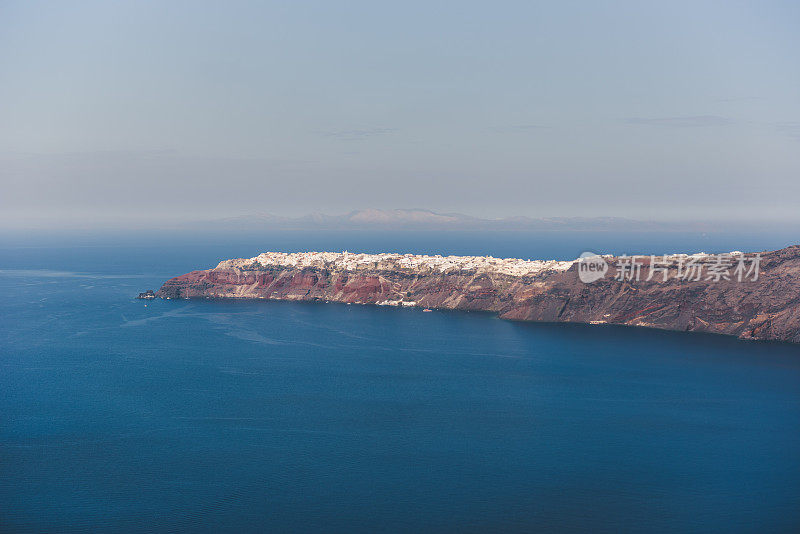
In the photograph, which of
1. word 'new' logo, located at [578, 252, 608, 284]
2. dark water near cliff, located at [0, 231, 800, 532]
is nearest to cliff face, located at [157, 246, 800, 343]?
word 'new' logo, located at [578, 252, 608, 284]

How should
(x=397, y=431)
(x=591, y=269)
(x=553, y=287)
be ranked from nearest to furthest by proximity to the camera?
1. (x=397, y=431)
2. (x=591, y=269)
3. (x=553, y=287)

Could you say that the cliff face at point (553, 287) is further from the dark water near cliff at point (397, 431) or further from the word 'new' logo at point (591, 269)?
the dark water near cliff at point (397, 431)

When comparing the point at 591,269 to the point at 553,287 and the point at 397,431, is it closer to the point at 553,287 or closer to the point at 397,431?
the point at 553,287


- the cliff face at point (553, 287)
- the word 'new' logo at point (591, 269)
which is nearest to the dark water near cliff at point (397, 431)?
the cliff face at point (553, 287)

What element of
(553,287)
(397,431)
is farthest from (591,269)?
(397,431)

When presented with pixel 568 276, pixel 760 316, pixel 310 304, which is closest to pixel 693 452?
pixel 760 316

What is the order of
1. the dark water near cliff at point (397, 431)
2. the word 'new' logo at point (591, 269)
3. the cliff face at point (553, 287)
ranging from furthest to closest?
the word 'new' logo at point (591, 269), the cliff face at point (553, 287), the dark water near cliff at point (397, 431)

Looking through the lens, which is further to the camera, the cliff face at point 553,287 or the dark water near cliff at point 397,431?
the cliff face at point 553,287
